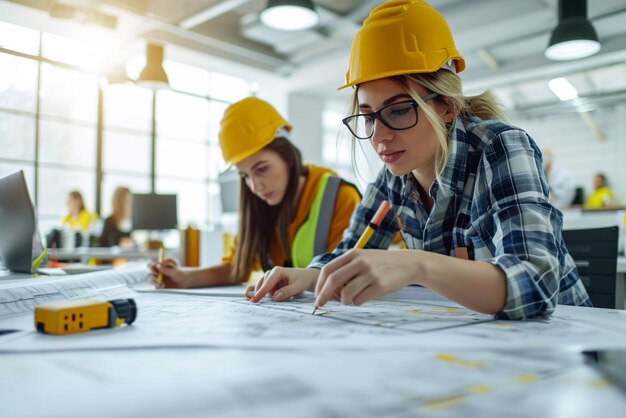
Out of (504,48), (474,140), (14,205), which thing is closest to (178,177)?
(504,48)

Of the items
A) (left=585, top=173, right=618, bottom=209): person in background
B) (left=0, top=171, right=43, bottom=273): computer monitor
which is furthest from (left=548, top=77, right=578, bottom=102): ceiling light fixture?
(left=0, top=171, right=43, bottom=273): computer monitor

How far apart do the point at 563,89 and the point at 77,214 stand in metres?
7.42

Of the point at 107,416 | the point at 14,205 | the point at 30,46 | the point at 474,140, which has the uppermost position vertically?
the point at 30,46

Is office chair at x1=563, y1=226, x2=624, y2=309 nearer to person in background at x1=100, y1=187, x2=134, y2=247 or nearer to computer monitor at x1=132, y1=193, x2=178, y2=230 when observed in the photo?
computer monitor at x1=132, y1=193, x2=178, y2=230

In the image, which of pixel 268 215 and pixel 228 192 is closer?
pixel 268 215

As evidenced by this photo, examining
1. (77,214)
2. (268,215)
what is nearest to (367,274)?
(268,215)

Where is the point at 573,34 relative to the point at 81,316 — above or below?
above

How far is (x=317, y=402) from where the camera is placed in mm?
393

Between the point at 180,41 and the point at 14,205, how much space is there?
550 cm

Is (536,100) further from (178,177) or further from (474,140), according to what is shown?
(474,140)

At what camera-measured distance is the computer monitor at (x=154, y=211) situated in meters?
4.70

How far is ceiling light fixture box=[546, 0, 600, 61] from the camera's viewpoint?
4125 mm

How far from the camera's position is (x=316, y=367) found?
49 centimetres

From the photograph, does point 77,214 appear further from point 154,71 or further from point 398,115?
point 398,115
